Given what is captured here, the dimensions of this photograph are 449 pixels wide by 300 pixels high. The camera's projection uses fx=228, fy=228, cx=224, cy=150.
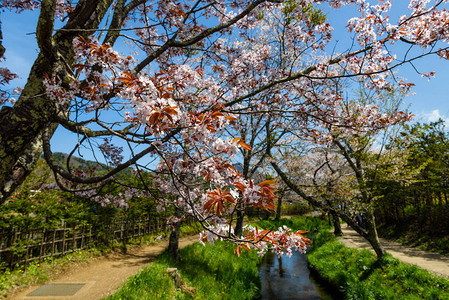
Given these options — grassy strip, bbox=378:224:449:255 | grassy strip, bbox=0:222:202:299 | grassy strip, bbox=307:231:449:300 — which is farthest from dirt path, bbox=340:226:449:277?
grassy strip, bbox=0:222:202:299

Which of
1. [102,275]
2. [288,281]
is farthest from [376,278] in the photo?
[102,275]

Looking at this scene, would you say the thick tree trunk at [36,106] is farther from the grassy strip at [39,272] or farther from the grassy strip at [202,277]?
the grassy strip at [39,272]

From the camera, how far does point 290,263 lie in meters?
11.8

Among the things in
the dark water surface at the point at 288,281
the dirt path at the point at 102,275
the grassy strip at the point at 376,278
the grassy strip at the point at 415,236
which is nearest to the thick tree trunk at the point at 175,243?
the dirt path at the point at 102,275

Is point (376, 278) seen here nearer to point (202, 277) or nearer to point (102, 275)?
point (202, 277)

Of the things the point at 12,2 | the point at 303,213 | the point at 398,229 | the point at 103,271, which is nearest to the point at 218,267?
the point at 103,271

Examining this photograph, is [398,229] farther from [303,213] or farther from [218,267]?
[303,213]

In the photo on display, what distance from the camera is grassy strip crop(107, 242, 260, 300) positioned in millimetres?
5352

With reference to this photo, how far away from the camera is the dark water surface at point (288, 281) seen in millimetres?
7762

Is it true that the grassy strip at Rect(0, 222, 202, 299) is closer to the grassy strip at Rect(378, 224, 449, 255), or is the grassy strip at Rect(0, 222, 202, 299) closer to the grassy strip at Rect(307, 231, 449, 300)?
the grassy strip at Rect(307, 231, 449, 300)

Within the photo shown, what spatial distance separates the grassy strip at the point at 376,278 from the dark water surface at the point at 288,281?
587 millimetres

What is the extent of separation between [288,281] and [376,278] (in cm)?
340

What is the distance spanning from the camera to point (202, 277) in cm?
693

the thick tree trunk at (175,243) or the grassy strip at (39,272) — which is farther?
the thick tree trunk at (175,243)
